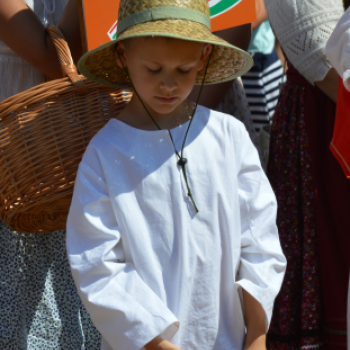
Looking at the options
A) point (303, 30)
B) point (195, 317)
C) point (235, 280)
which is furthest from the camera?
point (303, 30)

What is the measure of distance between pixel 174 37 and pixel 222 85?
846mm

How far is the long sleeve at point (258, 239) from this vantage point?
5.54 ft

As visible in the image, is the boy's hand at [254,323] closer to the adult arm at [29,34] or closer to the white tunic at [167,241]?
the white tunic at [167,241]

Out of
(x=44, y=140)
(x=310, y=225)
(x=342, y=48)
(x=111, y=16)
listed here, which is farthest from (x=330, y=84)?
(x=44, y=140)

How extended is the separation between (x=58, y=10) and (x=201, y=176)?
3.83ft

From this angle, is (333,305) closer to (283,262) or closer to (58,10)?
(283,262)

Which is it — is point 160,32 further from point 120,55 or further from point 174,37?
point 120,55

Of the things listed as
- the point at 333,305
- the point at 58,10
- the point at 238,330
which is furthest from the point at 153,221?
the point at 58,10

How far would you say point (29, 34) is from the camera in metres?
2.07

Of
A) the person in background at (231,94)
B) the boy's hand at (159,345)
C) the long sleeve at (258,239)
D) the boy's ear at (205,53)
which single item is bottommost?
the boy's hand at (159,345)

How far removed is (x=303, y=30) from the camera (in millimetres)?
2148

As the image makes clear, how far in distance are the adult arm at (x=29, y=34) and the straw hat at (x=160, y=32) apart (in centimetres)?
33

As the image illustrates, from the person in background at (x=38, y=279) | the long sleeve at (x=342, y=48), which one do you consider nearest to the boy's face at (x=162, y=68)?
the long sleeve at (x=342, y=48)

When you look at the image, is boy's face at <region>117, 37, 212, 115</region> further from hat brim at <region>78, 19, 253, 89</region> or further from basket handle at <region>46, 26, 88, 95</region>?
basket handle at <region>46, 26, 88, 95</region>
